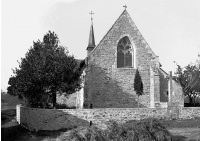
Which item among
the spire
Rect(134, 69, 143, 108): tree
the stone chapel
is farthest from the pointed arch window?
the spire

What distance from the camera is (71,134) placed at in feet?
25.2

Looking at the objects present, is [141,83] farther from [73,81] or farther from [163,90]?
[73,81]

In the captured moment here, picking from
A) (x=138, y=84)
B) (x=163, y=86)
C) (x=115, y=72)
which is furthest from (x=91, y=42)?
(x=163, y=86)

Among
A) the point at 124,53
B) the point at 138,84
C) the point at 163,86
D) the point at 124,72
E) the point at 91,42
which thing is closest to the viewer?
the point at 138,84

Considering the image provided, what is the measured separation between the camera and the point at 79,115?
21.9m

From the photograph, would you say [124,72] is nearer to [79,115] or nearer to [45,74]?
[45,74]

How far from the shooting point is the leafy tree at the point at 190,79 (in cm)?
3585

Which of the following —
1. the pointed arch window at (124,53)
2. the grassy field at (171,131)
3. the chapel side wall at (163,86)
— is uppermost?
the pointed arch window at (124,53)

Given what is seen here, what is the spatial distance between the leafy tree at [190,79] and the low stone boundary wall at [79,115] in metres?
11.4

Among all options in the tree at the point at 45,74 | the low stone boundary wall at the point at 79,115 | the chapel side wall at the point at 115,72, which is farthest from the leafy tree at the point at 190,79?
the tree at the point at 45,74

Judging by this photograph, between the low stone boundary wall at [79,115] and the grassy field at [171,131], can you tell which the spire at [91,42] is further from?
the grassy field at [171,131]

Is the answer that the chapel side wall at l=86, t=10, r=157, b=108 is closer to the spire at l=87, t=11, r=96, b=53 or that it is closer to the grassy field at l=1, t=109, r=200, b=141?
the grassy field at l=1, t=109, r=200, b=141

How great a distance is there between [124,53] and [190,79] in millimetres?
10293

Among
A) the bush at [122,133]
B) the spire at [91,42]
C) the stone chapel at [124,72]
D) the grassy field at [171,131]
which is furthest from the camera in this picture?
the spire at [91,42]
